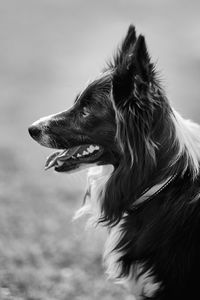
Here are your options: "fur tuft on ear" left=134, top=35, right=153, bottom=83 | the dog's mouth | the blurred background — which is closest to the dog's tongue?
the dog's mouth

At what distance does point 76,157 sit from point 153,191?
67cm

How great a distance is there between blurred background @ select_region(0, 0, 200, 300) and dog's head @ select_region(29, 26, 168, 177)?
0.25 m

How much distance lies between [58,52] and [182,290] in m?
15.5

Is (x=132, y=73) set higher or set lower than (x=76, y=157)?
higher

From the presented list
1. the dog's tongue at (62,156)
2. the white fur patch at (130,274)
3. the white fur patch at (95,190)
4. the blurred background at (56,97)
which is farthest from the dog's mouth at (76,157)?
A: the white fur patch at (130,274)

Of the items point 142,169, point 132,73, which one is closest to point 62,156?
point 142,169

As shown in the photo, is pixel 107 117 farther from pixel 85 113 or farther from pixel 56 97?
pixel 56 97

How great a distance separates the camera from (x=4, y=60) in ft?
61.4

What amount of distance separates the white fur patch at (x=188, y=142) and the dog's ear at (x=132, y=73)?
0.34 m

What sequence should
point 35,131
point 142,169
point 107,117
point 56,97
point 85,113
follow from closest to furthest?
point 142,169 < point 107,117 < point 85,113 < point 35,131 < point 56,97

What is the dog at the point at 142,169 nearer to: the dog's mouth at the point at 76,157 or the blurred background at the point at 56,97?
the dog's mouth at the point at 76,157

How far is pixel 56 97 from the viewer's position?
597 inches

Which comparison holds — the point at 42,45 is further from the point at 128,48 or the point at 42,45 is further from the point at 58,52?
the point at 128,48

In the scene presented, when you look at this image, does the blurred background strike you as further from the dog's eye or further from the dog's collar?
the dog's collar
